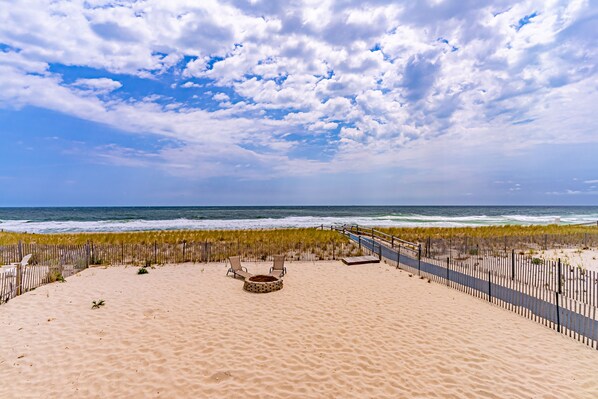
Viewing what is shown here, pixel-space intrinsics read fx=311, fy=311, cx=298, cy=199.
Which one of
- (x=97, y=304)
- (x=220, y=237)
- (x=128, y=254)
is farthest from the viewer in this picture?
(x=220, y=237)

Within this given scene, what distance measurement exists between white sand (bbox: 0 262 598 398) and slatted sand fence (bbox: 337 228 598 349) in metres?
0.39

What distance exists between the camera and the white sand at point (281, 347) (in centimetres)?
511

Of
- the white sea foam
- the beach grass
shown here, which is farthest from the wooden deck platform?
the white sea foam

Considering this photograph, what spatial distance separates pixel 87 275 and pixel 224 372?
990 centimetres

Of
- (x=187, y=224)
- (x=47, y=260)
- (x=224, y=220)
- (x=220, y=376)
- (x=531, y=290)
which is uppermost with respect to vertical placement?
(x=47, y=260)

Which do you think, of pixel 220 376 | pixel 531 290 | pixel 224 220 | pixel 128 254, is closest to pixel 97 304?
pixel 220 376

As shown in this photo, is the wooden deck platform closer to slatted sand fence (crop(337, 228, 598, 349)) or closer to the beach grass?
slatted sand fence (crop(337, 228, 598, 349))

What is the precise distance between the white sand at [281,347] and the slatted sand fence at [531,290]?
391 millimetres

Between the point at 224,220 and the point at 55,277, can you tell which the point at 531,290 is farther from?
the point at 224,220

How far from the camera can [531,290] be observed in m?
10.2

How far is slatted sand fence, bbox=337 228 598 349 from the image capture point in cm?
726

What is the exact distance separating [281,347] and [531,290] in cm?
881

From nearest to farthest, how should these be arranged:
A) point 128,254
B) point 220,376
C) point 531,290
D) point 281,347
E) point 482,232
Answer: point 220,376 → point 281,347 → point 531,290 → point 128,254 → point 482,232

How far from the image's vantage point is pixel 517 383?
5.28 m
